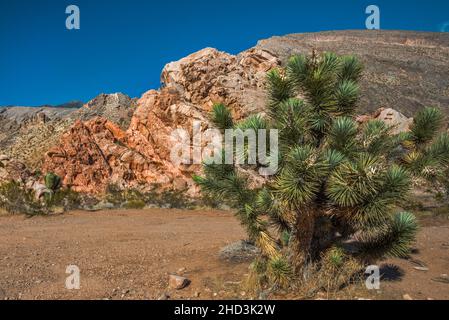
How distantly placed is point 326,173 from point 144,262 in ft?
13.9

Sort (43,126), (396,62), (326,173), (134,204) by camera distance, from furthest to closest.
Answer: (396,62)
(43,126)
(134,204)
(326,173)

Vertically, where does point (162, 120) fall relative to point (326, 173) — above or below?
above

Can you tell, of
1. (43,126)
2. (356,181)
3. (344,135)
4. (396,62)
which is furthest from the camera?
(396,62)

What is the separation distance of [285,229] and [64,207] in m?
12.3

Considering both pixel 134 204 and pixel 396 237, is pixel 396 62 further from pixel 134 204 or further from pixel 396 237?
pixel 396 237

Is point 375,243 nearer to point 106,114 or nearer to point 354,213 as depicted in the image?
point 354,213

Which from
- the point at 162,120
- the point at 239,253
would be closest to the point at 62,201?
the point at 162,120

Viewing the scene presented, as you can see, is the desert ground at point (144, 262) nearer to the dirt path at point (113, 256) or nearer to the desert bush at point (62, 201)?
the dirt path at point (113, 256)

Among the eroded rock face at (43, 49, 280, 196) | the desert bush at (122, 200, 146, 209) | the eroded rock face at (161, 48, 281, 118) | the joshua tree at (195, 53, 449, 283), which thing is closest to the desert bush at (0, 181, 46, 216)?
the desert bush at (122, 200, 146, 209)

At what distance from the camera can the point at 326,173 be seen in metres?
4.54

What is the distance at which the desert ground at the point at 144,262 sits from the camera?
5.60m

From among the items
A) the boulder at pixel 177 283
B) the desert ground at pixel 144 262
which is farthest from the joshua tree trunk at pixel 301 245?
the boulder at pixel 177 283

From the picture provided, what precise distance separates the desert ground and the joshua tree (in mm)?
723
